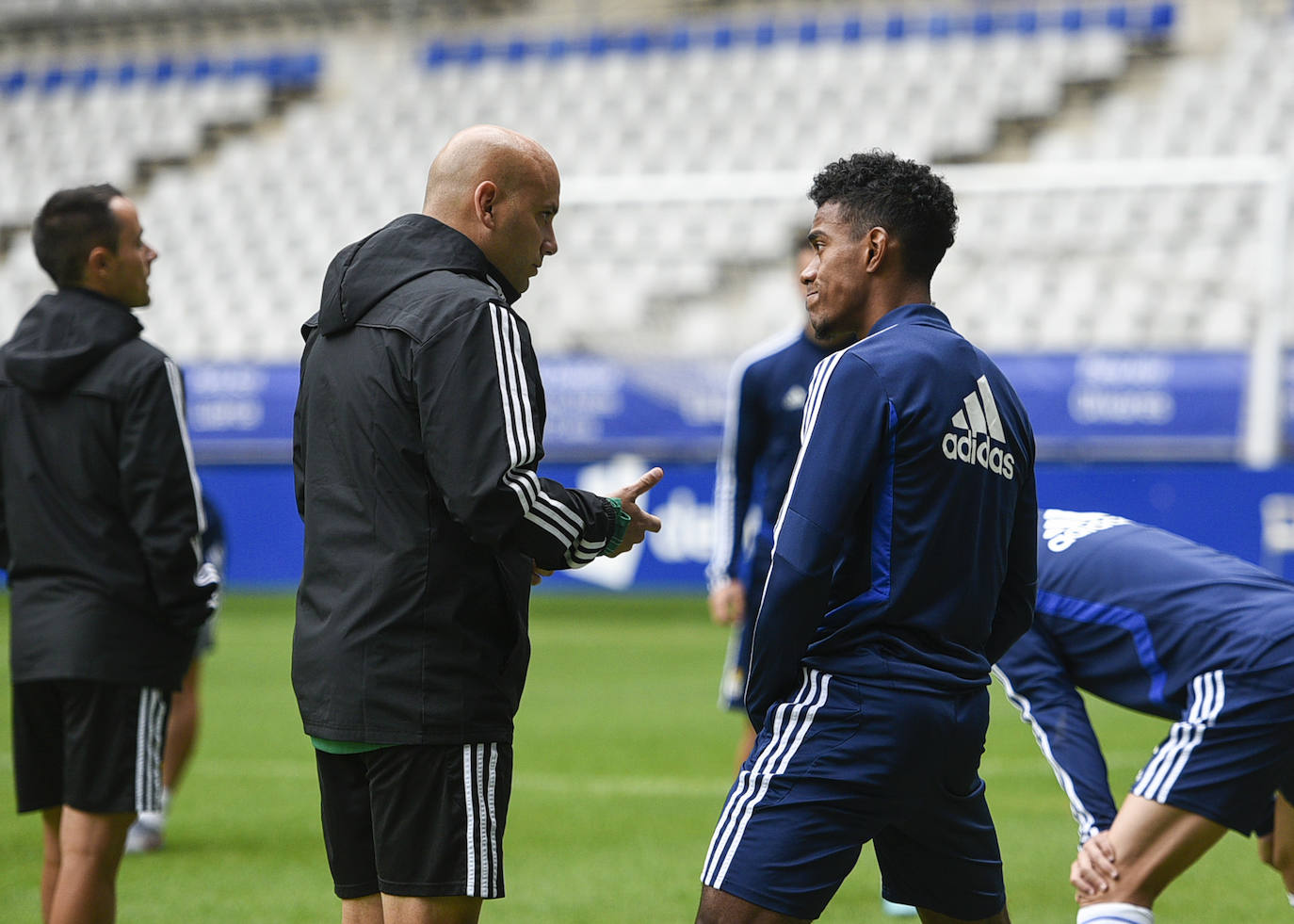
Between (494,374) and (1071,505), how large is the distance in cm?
1038

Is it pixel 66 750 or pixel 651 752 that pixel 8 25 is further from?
pixel 66 750

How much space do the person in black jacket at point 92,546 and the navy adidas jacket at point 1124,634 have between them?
2249mm

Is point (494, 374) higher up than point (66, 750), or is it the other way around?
point (494, 374)

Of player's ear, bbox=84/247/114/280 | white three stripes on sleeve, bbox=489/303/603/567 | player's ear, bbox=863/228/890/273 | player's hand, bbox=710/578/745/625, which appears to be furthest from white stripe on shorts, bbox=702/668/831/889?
player's hand, bbox=710/578/745/625

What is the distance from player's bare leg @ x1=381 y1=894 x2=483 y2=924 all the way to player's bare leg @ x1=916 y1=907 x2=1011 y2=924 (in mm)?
937

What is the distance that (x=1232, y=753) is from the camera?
12.5ft

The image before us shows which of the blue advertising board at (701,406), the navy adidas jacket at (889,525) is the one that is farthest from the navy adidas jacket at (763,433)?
the blue advertising board at (701,406)

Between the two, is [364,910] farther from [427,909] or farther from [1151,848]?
[1151,848]

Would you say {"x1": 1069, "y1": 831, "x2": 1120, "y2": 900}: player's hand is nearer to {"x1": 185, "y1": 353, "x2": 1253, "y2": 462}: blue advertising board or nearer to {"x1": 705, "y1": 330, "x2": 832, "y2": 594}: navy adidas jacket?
{"x1": 705, "y1": 330, "x2": 832, "y2": 594}: navy adidas jacket

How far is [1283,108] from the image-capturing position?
17.2 metres

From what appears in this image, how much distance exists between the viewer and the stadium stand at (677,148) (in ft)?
50.4

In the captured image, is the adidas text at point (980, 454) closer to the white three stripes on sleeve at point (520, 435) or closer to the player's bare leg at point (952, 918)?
the white three stripes on sleeve at point (520, 435)

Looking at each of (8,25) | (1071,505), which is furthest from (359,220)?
(1071,505)

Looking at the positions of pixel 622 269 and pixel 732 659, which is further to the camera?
pixel 622 269
